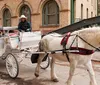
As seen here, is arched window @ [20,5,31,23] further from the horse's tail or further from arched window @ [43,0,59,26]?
the horse's tail

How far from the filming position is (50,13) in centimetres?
2014

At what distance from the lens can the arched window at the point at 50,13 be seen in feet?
63.9

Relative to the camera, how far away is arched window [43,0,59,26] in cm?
1948

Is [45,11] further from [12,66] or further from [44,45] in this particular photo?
[44,45]

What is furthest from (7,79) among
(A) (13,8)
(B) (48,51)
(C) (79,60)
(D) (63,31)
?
(A) (13,8)

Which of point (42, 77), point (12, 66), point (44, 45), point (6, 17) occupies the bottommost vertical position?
point (42, 77)

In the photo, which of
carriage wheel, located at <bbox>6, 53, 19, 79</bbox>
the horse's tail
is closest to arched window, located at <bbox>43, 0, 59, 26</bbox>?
carriage wheel, located at <bbox>6, 53, 19, 79</bbox>

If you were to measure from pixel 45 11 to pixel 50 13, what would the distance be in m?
0.47

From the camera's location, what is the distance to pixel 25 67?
9.53 m

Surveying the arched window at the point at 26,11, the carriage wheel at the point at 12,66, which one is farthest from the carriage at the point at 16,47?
the arched window at the point at 26,11

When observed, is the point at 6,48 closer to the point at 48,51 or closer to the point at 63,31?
the point at 48,51

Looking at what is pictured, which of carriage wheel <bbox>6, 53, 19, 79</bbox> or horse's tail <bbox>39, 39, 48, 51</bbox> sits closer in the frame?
horse's tail <bbox>39, 39, 48, 51</bbox>

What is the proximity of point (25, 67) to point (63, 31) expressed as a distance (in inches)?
228

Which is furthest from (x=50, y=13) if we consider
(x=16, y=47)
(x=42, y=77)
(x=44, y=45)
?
(x=44, y=45)
